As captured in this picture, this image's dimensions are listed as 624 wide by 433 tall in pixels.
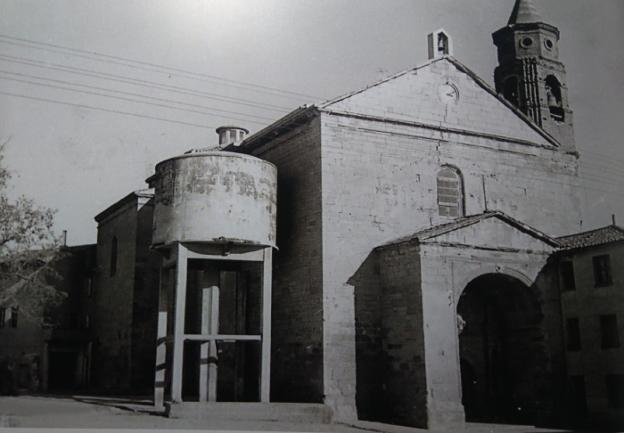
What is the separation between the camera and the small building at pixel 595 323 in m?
18.6

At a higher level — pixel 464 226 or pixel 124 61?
pixel 124 61

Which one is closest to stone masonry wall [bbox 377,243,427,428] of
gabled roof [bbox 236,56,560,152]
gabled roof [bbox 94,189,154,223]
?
gabled roof [bbox 236,56,560,152]

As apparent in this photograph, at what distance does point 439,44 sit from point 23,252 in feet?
49.4

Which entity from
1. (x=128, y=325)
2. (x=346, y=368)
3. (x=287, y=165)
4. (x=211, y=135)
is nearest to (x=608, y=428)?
(x=346, y=368)

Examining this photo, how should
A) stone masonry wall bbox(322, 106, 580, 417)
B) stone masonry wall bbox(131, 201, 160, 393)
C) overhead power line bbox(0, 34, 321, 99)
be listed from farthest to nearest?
stone masonry wall bbox(131, 201, 160, 393), stone masonry wall bbox(322, 106, 580, 417), overhead power line bbox(0, 34, 321, 99)

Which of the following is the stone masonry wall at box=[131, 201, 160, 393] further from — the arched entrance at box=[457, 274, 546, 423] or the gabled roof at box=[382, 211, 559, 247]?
the arched entrance at box=[457, 274, 546, 423]

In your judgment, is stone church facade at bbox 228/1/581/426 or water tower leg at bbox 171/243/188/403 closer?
water tower leg at bbox 171/243/188/403

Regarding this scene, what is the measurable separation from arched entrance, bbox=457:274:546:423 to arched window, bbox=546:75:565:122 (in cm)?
813

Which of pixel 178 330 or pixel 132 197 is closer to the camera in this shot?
pixel 178 330

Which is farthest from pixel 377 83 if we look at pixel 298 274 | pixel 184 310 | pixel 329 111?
pixel 184 310

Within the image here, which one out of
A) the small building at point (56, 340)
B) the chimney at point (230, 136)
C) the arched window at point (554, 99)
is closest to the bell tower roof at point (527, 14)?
the arched window at point (554, 99)

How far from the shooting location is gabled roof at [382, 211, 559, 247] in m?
18.3

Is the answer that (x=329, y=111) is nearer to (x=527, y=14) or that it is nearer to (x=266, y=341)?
(x=266, y=341)

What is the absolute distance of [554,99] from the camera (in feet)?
83.3
